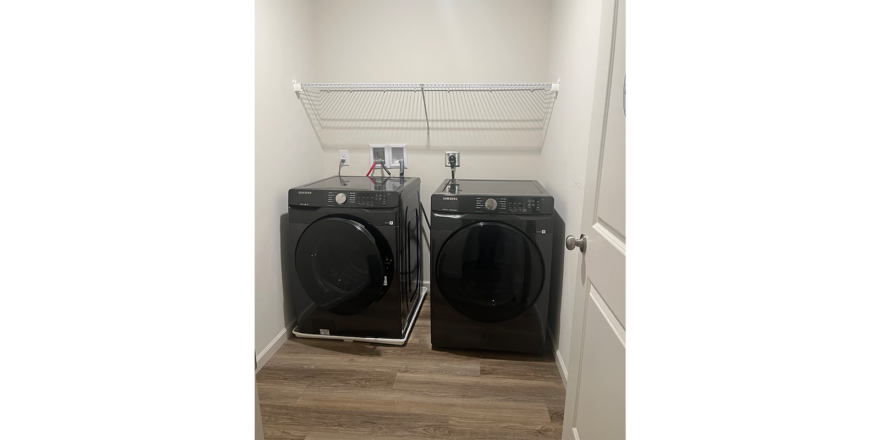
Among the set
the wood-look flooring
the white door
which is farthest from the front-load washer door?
the white door

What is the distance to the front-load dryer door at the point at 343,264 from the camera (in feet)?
7.05

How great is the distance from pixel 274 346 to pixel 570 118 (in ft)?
6.06

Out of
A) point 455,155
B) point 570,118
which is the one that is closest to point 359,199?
point 455,155

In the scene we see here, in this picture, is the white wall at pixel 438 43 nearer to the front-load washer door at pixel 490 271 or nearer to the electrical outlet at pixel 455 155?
the electrical outlet at pixel 455 155

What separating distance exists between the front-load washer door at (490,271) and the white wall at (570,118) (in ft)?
0.59

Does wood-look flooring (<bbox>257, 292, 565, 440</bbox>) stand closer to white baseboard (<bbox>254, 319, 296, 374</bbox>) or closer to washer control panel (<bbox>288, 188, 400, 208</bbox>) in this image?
white baseboard (<bbox>254, 319, 296, 374</bbox>)

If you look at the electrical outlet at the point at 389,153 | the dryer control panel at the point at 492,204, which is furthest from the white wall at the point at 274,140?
the dryer control panel at the point at 492,204

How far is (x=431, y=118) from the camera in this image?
9.35 ft

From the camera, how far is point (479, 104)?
2.80m

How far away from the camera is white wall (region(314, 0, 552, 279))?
2.68m

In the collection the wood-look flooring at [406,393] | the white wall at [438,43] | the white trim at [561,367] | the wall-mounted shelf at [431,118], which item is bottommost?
the wood-look flooring at [406,393]

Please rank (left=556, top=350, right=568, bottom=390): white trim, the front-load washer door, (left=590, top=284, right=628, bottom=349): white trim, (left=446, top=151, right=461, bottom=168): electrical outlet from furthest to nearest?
(left=446, top=151, right=461, bottom=168): electrical outlet, the front-load washer door, (left=556, top=350, right=568, bottom=390): white trim, (left=590, top=284, right=628, bottom=349): white trim

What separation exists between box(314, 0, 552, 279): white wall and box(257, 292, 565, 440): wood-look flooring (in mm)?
1337
